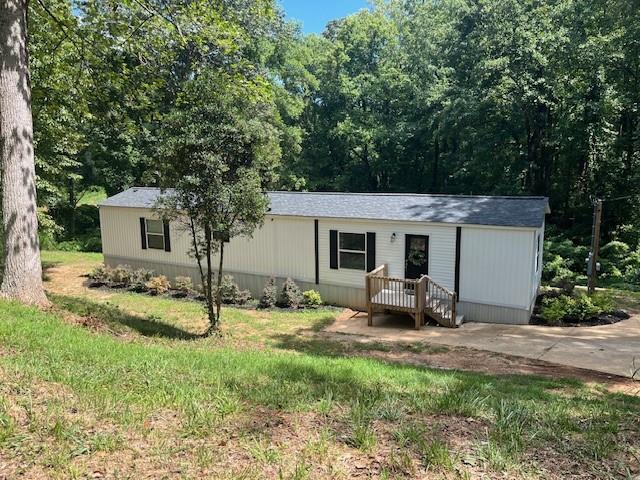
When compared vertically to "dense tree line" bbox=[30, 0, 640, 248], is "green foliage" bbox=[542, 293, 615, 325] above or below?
below

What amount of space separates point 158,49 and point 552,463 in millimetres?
11728

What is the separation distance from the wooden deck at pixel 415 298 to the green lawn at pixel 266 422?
6.60 meters

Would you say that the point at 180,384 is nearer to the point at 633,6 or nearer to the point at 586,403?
the point at 586,403

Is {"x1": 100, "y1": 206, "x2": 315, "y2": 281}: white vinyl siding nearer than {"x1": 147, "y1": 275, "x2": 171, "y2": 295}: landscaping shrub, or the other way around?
{"x1": 100, "y1": 206, "x2": 315, "y2": 281}: white vinyl siding

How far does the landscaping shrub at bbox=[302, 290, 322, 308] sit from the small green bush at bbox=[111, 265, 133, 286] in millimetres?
7133

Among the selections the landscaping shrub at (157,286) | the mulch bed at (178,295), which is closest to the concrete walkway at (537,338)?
the mulch bed at (178,295)

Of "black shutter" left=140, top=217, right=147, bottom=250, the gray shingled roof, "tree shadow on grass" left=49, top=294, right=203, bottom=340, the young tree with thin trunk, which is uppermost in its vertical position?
the young tree with thin trunk

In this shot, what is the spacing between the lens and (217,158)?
31.4ft

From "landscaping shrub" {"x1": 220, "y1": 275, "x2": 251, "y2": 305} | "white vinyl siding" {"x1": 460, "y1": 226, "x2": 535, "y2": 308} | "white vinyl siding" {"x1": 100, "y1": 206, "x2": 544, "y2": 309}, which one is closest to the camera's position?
"white vinyl siding" {"x1": 460, "y1": 226, "x2": 535, "y2": 308}

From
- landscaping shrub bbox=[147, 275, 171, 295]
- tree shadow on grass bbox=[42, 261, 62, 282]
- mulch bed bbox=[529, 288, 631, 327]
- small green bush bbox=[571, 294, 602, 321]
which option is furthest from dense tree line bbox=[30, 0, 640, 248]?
small green bush bbox=[571, 294, 602, 321]

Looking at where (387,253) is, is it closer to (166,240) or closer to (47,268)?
(166,240)

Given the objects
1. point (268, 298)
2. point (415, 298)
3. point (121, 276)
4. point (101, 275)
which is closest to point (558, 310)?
point (415, 298)

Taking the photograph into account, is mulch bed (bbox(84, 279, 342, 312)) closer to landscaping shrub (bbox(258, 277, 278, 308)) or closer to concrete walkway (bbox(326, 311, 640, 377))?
landscaping shrub (bbox(258, 277, 278, 308))

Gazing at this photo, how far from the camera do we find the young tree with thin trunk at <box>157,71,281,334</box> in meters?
9.56
